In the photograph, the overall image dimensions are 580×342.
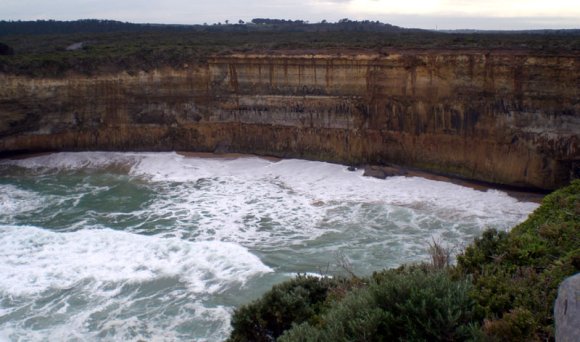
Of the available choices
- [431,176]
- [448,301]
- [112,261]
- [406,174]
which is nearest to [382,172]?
[406,174]

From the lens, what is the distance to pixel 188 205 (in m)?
19.2

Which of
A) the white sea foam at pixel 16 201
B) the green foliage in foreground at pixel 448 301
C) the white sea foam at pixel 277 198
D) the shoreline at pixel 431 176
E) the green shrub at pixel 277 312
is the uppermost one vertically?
the green foliage in foreground at pixel 448 301

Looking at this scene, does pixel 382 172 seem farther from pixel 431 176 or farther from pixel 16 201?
pixel 16 201

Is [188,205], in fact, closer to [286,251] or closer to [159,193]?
[159,193]

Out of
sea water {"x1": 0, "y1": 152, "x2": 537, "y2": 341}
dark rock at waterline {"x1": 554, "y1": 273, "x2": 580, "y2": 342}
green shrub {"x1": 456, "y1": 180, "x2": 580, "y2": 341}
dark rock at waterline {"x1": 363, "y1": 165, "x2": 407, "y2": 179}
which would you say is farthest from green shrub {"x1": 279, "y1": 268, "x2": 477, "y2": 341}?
dark rock at waterline {"x1": 363, "y1": 165, "x2": 407, "y2": 179}

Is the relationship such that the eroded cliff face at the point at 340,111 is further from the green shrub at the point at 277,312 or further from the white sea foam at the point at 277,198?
the green shrub at the point at 277,312

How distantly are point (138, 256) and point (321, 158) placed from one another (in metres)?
11.8

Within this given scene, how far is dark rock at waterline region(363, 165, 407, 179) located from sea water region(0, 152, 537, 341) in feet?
1.32

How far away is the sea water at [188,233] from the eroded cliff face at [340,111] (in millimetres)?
1437

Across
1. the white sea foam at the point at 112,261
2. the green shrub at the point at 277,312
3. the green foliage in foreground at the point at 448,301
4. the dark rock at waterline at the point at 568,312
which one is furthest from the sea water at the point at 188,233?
the dark rock at waterline at the point at 568,312

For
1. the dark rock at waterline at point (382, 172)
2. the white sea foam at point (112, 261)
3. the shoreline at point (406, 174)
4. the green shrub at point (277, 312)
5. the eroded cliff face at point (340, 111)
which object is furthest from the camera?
the dark rock at waterline at point (382, 172)

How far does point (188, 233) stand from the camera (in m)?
16.4

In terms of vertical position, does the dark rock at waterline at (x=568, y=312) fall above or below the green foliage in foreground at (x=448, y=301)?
above

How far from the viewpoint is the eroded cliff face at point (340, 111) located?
19.6m
